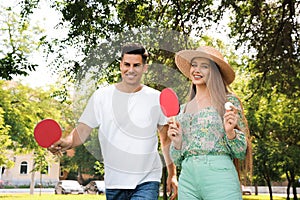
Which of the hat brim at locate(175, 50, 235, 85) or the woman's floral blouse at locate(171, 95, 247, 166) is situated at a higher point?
the hat brim at locate(175, 50, 235, 85)

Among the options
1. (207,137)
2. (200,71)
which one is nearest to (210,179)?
(207,137)

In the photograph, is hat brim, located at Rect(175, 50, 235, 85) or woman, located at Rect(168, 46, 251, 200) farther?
hat brim, located at Rect(175, 50, 235, 85)

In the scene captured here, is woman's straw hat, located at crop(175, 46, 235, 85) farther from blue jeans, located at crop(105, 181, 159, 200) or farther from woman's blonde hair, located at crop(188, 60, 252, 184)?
blue jeans, located at crop(105, 181, 159, 200)

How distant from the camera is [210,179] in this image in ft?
9.19

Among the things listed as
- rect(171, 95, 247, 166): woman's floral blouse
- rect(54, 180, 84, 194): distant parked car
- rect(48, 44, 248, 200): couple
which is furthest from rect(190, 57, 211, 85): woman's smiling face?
rect(54, 180, 84, 194): distant parked car

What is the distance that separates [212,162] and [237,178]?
0.61 feet

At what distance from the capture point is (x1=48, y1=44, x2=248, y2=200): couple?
2846mm

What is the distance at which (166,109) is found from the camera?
3.03 meters

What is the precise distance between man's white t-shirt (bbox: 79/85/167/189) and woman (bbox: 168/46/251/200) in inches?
8.2

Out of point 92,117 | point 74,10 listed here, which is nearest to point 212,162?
point 92,117

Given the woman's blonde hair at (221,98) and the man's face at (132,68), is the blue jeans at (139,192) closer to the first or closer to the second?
the woman's blonde hair at (221,98)

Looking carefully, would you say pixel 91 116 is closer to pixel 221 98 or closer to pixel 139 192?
pixel 139 192

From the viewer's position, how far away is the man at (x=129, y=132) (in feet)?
10.2

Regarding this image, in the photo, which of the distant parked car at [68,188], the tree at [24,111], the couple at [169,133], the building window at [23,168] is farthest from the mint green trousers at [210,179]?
the building window at [23,168]
